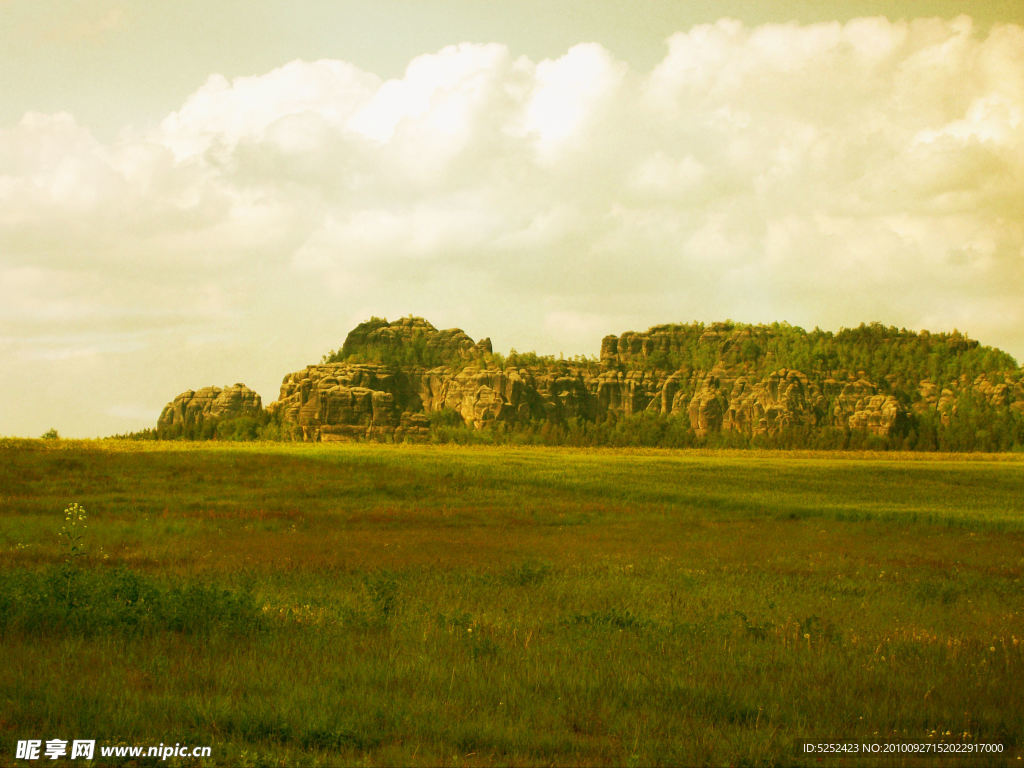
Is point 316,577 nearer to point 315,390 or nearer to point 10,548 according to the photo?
point 10,548

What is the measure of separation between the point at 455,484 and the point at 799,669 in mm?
42299

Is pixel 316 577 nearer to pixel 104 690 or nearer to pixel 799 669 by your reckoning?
pixel 104 690

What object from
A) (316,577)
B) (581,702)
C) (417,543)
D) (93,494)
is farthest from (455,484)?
(581,702)

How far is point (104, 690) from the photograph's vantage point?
27.3 feet

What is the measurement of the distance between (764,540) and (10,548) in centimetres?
2296

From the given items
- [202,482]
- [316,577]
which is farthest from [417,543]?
[202,482]

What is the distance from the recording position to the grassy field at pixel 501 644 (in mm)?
7539

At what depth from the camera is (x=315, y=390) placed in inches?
7598

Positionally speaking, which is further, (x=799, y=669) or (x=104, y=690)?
(x=799, y=669)

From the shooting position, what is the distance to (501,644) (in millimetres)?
11070

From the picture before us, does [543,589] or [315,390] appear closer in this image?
[543,589]

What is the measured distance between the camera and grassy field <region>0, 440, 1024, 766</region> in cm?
754

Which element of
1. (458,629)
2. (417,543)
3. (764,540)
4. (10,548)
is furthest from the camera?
(764,540)

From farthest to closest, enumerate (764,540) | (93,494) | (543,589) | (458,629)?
(93,494), (764,540), (543,589), (458,629)
